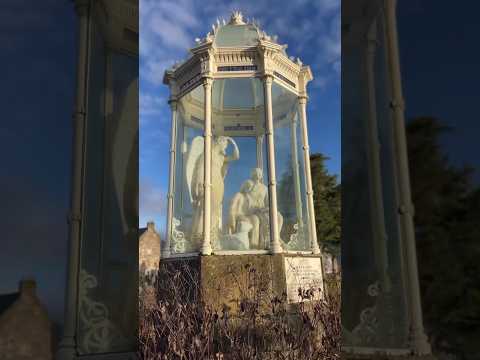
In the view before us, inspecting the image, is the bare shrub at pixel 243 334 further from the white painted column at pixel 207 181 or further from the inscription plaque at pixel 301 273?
the white painted column at pixel 207 181

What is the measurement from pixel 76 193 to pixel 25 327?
24.2 inches

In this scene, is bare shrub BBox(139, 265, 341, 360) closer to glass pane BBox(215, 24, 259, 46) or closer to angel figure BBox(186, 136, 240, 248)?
angel figure BBox(186, 136, 240, 248)

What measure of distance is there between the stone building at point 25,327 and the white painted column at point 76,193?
0.27 feet

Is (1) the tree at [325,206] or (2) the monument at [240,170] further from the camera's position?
(1) the tree at [325,206]

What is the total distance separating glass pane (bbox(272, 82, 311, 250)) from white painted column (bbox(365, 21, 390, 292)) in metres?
6.36

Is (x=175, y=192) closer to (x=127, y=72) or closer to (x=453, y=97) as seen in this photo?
(x=127, y=72)

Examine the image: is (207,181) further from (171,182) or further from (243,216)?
(171,182)

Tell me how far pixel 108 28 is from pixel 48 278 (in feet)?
4.31

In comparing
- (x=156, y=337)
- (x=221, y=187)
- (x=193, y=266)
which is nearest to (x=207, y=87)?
(x=221, y=187)

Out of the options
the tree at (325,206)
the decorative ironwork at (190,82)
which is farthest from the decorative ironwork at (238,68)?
the tree at (325,206)

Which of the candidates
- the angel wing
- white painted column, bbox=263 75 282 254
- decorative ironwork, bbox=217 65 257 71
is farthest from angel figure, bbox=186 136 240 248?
decorative ironwork, bbox=217 65 257 71

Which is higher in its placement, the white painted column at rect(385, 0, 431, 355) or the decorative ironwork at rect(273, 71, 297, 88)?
the decorative ironwork at rect(273, 71, 297, 88)

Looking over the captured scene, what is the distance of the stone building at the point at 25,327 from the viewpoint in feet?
5.13

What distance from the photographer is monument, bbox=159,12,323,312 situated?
6.98 metres
